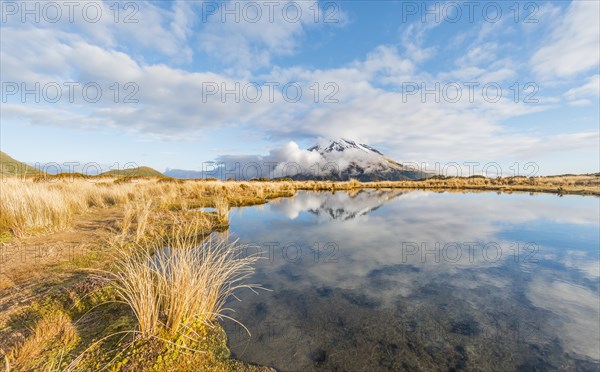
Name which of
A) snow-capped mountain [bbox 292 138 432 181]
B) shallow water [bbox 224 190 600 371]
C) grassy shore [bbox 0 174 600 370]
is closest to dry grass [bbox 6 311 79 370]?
grassy shore [bbox 0 174 600 370]

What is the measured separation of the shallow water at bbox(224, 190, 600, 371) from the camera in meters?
3.51

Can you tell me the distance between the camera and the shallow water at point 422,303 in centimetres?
351

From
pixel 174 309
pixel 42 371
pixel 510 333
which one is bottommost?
pixel 510 333

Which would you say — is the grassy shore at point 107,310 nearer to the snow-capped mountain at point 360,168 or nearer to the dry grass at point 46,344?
the dry grass at point 46,344

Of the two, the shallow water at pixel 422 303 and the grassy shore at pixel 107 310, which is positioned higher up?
the grassy shore at pixel 107 310

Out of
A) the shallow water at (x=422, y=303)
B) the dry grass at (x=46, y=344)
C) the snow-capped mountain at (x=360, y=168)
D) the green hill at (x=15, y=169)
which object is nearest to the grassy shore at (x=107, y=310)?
the dry grass at (x=46, y=344)

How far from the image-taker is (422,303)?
16.1 feet

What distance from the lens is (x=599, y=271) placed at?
6562mm

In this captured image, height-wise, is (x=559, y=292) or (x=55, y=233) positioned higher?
(x=55, y=233)

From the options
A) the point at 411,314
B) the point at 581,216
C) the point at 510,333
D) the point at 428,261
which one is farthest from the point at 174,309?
the point at 581,216

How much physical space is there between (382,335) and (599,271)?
672 centimetres

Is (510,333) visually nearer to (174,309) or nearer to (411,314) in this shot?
(411,314)

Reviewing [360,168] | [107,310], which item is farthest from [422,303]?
[360,168]

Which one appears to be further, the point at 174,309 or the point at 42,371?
the point at 174,309
